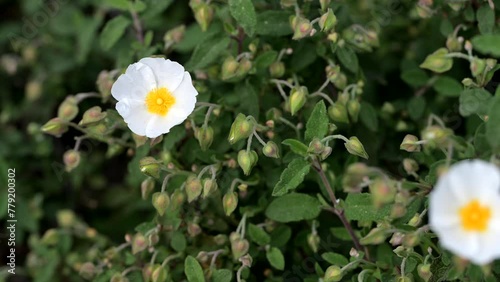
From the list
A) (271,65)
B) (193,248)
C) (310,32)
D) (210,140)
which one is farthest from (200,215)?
(310,32)

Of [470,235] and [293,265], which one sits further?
[293,265]

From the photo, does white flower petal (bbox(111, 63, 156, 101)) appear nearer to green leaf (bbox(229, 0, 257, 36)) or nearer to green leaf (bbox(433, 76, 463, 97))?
green leaf (bbox(229, 0, 257, 36))

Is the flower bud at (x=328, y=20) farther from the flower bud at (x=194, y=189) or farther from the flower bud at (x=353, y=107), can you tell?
the flower bud at (x=194, y=189)

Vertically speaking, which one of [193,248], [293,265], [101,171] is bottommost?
[101,171]

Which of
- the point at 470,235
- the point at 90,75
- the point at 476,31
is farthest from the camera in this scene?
the point at 90,75

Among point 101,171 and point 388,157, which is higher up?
point 388,157

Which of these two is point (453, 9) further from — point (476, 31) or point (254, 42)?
point (254, 42)

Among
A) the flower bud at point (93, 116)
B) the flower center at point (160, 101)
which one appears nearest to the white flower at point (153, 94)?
the flower center at point (160, 101)

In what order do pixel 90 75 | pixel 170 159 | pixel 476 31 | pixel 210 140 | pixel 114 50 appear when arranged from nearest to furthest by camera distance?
pixel 210 140
pixel 170 159
pixel 476 31
pixel 114 50
pixel 90 75
